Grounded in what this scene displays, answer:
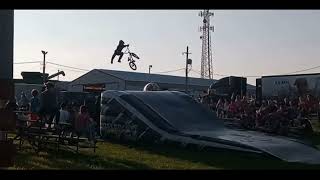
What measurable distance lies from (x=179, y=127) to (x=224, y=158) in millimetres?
3065

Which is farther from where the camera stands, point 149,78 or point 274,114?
point 149,78

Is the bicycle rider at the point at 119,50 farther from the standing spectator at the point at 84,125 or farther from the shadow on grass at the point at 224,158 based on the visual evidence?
the shadow on grass at the point at 224,158

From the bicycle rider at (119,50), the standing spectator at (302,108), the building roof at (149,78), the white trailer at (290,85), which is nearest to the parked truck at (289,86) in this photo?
the white trailer at (290,85)

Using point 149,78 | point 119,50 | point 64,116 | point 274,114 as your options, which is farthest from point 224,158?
point 149,78

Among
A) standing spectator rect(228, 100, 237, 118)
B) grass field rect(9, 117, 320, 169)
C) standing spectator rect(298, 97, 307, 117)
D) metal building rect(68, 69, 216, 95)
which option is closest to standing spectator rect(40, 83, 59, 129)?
grass field rect(9, 117, 320, 169)

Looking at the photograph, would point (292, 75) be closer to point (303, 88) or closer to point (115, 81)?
point (303, 88)

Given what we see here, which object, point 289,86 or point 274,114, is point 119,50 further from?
point 289,86

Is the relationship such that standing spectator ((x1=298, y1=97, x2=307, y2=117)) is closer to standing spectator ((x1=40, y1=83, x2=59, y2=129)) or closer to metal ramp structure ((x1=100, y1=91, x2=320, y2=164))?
metal ramp structure ((x1=100, y1=91, x2=320, y2=164))

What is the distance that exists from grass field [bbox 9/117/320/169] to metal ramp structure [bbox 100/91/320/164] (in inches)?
15.0

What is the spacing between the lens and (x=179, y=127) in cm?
1536

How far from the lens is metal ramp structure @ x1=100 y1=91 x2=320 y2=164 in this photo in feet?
43.0

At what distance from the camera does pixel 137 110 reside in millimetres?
16078

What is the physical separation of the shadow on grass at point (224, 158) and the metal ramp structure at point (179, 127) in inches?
7.0

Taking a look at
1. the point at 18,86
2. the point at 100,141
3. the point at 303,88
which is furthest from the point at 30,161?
the point at 18,86
